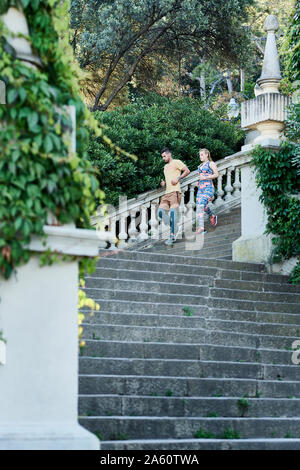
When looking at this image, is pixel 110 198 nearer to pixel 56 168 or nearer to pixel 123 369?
pixel 123 369

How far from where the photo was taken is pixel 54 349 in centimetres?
417

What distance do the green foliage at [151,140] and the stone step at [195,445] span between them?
26.5 feet

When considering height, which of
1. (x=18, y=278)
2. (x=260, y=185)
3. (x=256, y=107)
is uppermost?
(x=256, y=107)

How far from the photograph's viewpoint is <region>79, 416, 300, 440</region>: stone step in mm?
5496

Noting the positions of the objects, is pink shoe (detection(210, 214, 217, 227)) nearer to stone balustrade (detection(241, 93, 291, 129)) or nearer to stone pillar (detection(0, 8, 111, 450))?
stone balustrade (detection(241, 93, 291, 129))

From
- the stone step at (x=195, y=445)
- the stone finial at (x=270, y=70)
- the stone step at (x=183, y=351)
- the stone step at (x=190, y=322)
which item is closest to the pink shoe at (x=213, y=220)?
the stone finial at (x=270, y=70)

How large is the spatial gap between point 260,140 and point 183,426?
5727mm

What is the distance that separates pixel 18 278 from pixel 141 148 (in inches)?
417

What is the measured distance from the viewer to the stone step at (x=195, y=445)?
5105 mm

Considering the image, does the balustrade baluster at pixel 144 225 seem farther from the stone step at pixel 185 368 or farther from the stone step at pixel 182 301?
the stone step at pixel 185 368

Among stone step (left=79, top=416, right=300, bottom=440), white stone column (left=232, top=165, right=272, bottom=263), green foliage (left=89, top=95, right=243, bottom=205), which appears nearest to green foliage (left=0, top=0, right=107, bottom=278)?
stone step (left=79, top=416, right=300, bottom=440)

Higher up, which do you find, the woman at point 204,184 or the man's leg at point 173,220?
the woman at point 204,184

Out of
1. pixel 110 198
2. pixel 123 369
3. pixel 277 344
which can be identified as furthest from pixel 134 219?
pixel 123 369

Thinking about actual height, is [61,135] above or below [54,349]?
above
